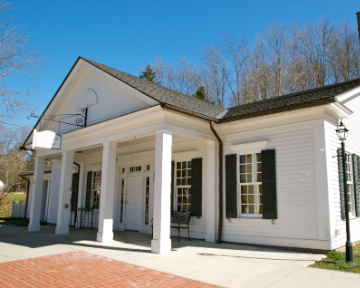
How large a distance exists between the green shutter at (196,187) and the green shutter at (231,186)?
38.2 inches

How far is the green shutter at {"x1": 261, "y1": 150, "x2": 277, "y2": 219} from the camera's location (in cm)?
841

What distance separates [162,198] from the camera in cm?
778

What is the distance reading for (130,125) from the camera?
9195 mm

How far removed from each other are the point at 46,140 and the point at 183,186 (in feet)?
17.3

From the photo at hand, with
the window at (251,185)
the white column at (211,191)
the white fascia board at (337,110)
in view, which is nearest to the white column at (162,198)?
the white column at (211,191)

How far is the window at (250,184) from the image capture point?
8970 millimetres

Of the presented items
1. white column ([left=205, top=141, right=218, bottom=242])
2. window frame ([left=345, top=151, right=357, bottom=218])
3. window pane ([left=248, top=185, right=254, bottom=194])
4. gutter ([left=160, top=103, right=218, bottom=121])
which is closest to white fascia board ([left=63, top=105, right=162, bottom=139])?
gutter ([left=160, top=103, right=218, bottom=121])

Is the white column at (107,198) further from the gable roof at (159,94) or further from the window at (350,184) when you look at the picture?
the window at (350,184)

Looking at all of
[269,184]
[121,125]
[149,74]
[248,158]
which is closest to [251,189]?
[269,184]

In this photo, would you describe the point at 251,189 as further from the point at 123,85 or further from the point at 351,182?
the point at 123,85

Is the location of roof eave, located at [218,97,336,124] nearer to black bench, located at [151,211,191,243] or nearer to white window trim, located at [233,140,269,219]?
white window trim, located at [233,140,269,219]

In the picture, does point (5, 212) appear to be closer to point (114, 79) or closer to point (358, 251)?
point (114, 79)

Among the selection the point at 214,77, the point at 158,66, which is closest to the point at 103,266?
the point at 214,77

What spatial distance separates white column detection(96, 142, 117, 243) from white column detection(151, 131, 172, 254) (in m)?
2.22
